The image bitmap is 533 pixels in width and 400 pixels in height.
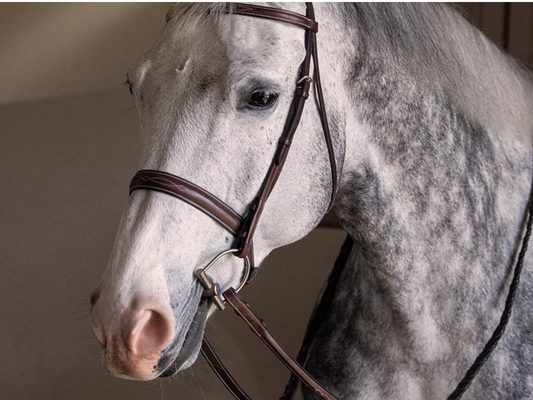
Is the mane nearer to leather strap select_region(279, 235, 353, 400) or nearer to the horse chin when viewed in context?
the horse chin

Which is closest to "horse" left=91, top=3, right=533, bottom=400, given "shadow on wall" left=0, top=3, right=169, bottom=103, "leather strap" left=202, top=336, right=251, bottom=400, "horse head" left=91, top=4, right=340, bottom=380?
"horse head" left=91, top=4, right=340, bottom=380

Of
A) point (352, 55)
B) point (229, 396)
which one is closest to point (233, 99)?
point (352, 55)

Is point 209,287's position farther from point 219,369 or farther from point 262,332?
point 219,369

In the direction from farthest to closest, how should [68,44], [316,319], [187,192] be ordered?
[68,44] < [316,319] < [187,192]

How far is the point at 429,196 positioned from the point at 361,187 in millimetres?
103

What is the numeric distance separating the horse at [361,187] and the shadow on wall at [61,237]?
2.49 ft

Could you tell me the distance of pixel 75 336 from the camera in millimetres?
1476

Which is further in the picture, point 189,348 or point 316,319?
point 316,319

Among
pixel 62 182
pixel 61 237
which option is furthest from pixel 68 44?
pixel 61 237

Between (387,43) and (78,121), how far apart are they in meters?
0.99

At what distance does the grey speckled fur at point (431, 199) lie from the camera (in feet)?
2.55

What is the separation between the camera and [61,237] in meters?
1.47

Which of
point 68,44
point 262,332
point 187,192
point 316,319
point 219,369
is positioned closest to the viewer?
point 187,192

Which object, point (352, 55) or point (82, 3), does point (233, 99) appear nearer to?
point (352, 55)
